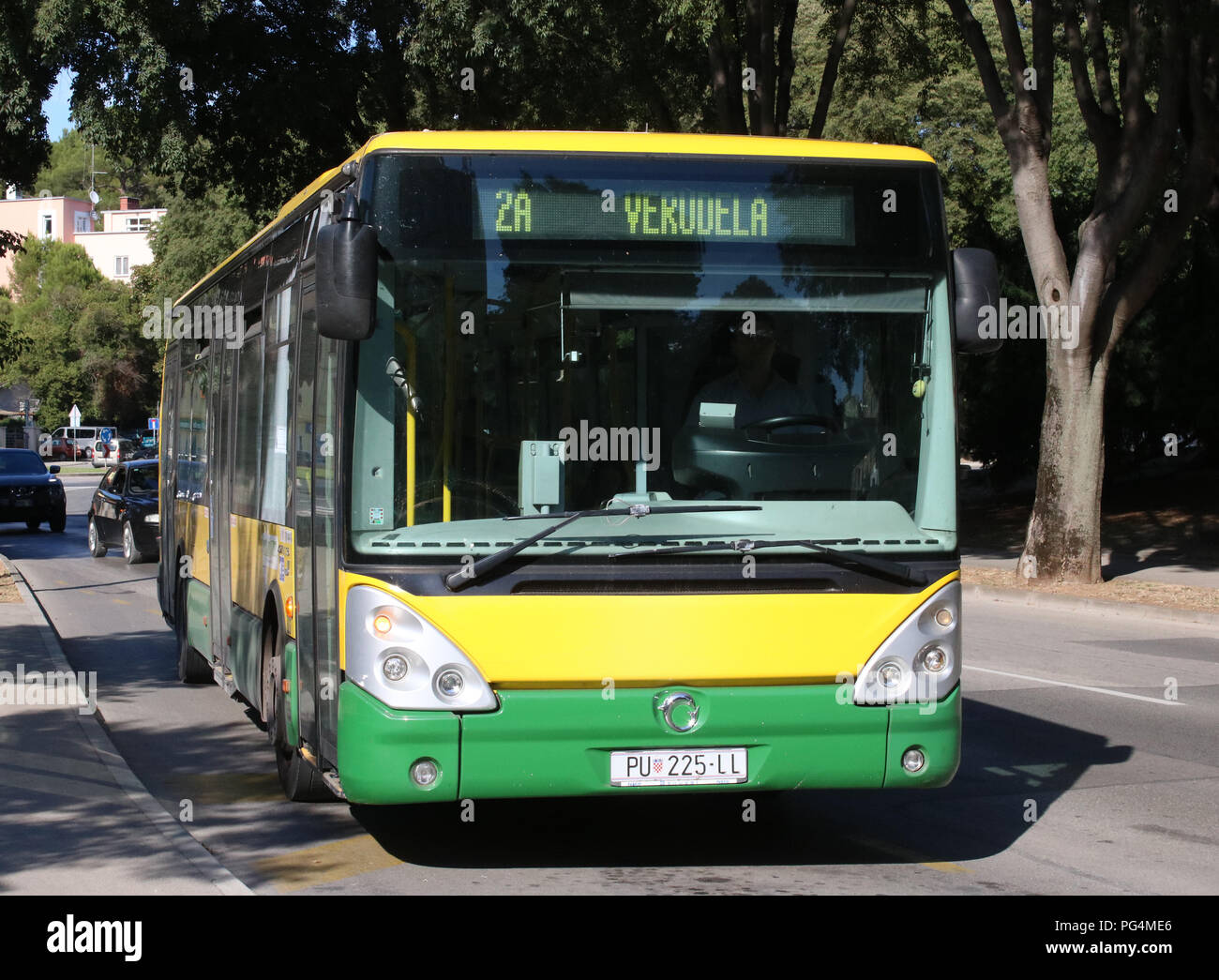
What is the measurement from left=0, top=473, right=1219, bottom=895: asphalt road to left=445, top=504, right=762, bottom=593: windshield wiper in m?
1.28

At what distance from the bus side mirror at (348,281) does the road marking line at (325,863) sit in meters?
2.22

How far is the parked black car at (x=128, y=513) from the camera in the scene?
24.4 m

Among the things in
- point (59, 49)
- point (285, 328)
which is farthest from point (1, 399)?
point (285, 328)

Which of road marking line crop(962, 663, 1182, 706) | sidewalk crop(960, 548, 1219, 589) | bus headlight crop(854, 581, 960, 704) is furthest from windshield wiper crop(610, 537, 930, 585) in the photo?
sidewalk crop(960, 548, 1219, 589)

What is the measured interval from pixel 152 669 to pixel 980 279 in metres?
8.77

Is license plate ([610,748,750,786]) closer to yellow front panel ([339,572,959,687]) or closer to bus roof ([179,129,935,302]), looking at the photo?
yellow front panel ([339,572,959,687])

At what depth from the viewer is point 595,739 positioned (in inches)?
231

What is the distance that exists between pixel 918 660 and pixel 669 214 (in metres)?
2.04

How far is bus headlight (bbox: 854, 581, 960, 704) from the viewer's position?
605 centimetres

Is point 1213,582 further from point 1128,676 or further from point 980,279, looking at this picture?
point 980,279

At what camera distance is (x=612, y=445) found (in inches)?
242

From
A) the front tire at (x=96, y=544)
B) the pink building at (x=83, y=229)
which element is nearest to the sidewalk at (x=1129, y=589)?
the front tire at (x=96, y=544)

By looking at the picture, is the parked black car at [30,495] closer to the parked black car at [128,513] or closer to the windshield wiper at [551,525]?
the parked black car at [128,513]

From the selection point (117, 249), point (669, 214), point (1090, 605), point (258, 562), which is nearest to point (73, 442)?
point (117, 249)
